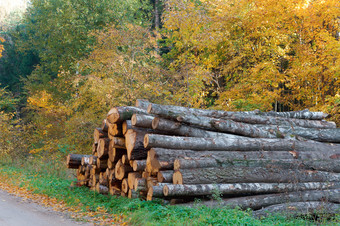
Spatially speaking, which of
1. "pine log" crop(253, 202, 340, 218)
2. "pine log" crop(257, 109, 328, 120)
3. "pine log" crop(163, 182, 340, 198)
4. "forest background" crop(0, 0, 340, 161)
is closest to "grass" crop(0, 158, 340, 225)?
"pine log" crop(253, 202, 340, 218)

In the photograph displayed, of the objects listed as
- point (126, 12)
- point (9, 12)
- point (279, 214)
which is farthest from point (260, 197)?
point (9, 12)

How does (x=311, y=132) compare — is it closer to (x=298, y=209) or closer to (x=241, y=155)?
(x=241, y=155)

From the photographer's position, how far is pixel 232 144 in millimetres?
8938

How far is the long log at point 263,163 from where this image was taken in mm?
7734

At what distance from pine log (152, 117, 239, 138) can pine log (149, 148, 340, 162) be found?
610mm

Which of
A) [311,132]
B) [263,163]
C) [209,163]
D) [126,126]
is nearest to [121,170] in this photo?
[126,126]

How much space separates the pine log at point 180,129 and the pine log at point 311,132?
1.92m

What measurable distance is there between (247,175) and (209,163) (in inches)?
37.2

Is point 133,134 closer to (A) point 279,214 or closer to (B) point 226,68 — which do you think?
(A) point 279,214

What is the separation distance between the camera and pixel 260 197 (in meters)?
8.11

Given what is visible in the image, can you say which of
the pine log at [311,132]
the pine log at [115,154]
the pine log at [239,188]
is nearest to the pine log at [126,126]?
the pine log at [115,154]

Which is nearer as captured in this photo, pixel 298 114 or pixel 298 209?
pixel 298 209

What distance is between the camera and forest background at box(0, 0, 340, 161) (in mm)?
16016

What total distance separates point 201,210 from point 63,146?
1127cm
